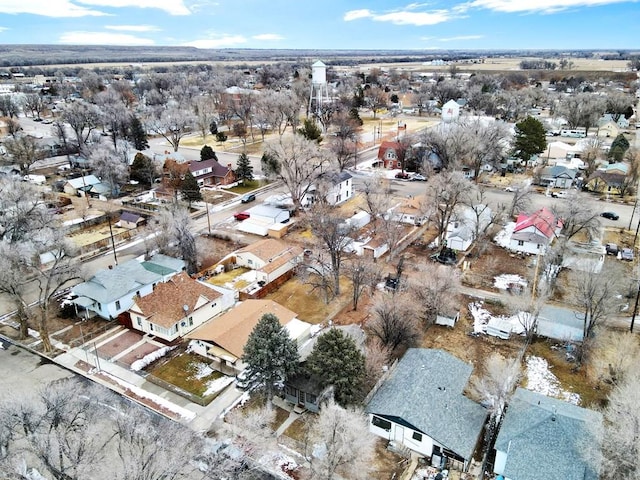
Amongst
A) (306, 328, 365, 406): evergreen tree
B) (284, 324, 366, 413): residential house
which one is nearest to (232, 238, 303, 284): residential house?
(284, 324, 366, 413): residential house

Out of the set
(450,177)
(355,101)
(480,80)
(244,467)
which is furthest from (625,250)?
(480,80)

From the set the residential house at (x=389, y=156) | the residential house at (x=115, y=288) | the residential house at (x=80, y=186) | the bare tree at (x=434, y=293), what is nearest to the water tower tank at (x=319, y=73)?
the residential house at (x=389, y=156)

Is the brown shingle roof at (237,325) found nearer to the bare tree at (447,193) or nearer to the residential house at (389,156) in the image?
the bare tree at (447,193)

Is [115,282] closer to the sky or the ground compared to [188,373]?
closer to the sky

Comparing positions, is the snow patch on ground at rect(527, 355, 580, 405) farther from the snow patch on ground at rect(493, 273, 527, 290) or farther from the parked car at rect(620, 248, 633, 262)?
the parked car at rect(620, 248, 633, 262)

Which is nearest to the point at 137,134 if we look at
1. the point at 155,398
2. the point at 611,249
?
the point at 155,398

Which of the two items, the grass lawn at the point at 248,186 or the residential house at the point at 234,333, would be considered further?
the grass lawn at the point at 248,186

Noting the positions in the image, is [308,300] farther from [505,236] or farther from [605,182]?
[605,182]
